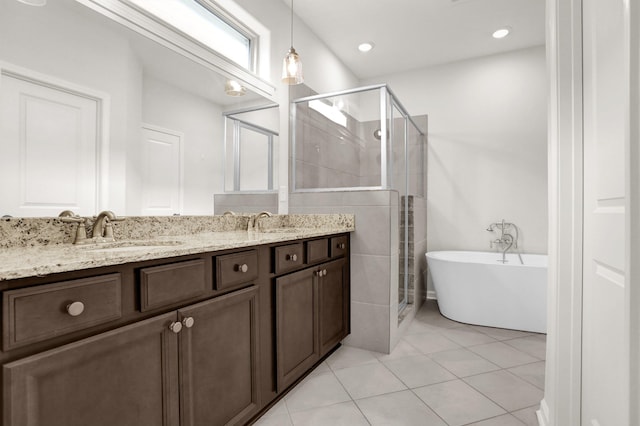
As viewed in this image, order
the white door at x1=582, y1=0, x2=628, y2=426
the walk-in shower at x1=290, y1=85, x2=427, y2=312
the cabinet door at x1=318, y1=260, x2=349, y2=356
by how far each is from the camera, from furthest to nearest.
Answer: the walk-in shower at x1=290, y1=85, x2=427, y2=312, the cabinet door at x1=318, y1=260, x2=349, y2=356, the white door at x1=582, y1=0, x2=628, y2=426

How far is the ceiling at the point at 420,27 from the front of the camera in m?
2.69

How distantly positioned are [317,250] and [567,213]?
1.22 meters

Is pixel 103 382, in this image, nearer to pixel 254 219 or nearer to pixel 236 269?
pixel 236 269

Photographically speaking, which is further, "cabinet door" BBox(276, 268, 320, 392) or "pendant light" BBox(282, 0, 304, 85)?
"pendant light" BBox(282, 0, 304, 85)

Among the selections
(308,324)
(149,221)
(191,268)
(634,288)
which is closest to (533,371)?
(308,324)

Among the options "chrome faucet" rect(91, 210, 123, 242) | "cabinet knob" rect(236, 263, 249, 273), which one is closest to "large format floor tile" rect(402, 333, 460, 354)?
"cabinet knob" rect(236, 263, 249, 273)

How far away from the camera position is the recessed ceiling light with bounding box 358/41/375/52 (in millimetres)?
3273

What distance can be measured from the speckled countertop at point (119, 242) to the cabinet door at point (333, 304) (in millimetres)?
269

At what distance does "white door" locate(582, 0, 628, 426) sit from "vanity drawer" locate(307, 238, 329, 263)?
1.23 meters

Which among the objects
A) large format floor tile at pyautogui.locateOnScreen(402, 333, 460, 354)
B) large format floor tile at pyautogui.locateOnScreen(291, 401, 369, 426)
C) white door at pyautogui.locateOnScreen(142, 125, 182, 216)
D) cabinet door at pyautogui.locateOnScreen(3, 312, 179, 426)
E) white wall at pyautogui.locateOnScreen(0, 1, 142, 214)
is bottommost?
large format floor tile at pyautogui.locateOnScreen(402, 333, 460, 354)

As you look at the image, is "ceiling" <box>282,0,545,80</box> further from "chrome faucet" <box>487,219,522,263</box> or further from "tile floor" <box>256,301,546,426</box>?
"tile floor" <box>256,301,546,426</box>

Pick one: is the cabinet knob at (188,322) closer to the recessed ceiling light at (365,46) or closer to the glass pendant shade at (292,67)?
the glass pendant shade at (292,67)

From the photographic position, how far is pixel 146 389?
Answer: 0.98m

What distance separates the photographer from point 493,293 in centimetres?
277
